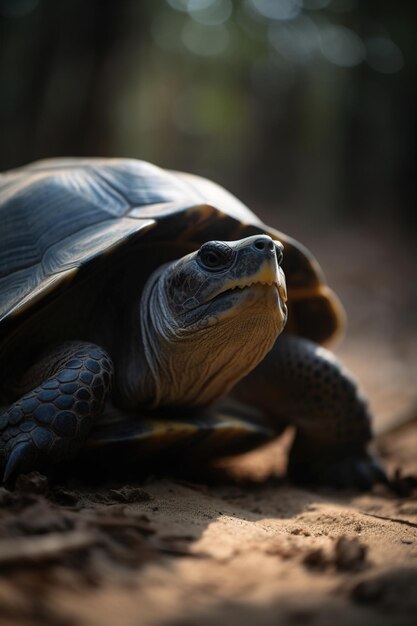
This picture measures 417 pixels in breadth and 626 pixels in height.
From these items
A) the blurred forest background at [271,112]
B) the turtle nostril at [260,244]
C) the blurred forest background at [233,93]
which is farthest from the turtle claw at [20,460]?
the blurred forest background at [233,93]

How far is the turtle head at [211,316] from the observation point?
7.81ft

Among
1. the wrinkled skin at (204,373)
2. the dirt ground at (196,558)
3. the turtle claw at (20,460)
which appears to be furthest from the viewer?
the wrinkled skin at (204,373)

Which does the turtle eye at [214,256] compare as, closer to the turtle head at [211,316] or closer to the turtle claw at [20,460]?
the turtle head at [211,316]

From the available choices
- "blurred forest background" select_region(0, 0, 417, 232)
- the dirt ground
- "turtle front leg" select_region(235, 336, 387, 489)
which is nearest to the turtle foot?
"turtle front leg" select_region(235, 336, 387, 489)

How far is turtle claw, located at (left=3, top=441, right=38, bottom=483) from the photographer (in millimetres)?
2193

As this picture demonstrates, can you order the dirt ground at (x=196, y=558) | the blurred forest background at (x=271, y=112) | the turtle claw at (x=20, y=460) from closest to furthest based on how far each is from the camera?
the dirt ground at (x=196, y=558) < the turtle claw at (x=20, y=460) < the blurred forest background at (x=271, y=112)

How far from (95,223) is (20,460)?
1316 mm

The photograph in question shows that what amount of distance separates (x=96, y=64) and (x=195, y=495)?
864cm

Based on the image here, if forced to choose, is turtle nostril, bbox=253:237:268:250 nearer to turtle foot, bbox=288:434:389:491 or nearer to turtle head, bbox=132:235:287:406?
turtle head, bbox=132:235:287:406

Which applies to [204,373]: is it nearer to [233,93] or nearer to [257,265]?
[257,265]

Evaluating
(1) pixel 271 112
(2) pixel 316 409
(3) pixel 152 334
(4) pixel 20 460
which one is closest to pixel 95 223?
(3) pixel 152 334

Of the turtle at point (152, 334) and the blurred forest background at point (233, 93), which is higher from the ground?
the blurred forest background at point (233, 93)

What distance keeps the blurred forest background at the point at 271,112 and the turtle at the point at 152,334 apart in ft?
5.55

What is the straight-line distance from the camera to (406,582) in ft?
5.09
